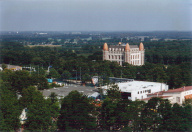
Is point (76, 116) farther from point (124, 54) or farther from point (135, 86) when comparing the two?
point (124, 54)

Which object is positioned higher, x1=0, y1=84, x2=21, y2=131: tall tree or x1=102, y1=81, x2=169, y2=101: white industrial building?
x1=0, y1=84, x2=21, y2=131: tall tree

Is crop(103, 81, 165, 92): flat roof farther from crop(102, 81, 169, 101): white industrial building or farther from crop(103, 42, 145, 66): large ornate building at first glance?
crop(103, 42, 145, 66): large ornate building

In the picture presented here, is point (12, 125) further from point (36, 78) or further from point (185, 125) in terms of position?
point (36, 78)

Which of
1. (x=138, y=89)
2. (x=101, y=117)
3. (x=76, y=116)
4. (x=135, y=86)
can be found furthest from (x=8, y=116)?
(x=135, y=86)

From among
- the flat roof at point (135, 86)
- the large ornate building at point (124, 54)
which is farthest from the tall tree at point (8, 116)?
the large ornate building at point (124, 54)

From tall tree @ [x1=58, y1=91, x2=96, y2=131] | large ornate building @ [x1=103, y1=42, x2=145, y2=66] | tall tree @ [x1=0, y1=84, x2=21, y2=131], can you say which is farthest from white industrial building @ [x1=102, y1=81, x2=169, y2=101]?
large ornate building @ [x1=103, y1=42, x2=145, y2=66]

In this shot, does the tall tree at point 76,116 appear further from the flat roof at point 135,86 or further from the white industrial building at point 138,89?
the flat roof at point 135,86
